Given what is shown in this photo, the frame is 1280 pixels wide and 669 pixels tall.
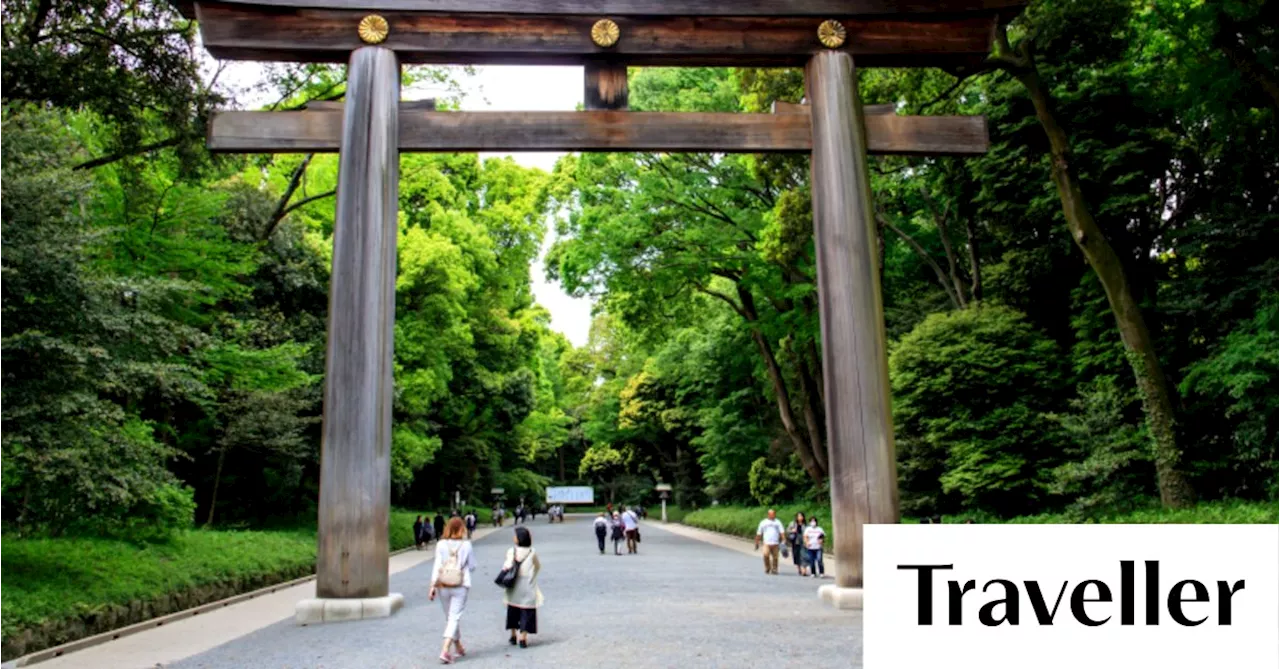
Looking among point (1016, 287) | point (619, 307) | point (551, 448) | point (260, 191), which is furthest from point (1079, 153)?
point (551, 448)

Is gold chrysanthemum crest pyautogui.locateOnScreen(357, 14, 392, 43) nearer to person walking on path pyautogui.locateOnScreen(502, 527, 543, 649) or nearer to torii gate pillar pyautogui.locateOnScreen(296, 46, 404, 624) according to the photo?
torii gate pillar pyautogui.locateOnScreen(296, 46, 404, 624)

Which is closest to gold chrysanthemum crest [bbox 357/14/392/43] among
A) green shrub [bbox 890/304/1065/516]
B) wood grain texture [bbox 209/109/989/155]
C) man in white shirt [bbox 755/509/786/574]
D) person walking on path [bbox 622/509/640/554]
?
wood grain texture [bbox 209/109/989/155]

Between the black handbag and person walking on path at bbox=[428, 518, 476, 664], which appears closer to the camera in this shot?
person walking on path at bbox=[428, 518, 476, 664]

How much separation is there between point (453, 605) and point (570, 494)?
2681 inches

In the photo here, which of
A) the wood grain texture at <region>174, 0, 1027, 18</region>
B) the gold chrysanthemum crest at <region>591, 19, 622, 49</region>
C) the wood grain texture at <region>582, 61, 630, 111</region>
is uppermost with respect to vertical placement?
the wood grain texture at <region>174, 0, 1027, 18</region>

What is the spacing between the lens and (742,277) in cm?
2712

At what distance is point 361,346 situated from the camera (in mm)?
9789

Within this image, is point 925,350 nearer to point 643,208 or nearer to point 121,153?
point 643,208

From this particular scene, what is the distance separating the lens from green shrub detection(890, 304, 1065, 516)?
2028 centimetres

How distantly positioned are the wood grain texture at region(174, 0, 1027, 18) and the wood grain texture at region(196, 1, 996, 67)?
3.6 inches

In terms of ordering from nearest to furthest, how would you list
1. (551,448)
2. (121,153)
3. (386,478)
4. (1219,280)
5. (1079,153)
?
(386,478) < (121,153) < (1219,280) < (1079,153) < (551,448)

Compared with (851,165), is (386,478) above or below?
below

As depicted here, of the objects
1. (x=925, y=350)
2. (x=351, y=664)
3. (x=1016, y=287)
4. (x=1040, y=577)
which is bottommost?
(x=351, y=664)

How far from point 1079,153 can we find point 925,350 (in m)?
5.32
